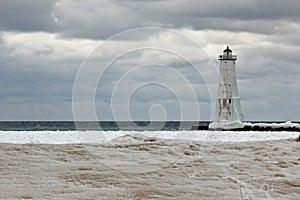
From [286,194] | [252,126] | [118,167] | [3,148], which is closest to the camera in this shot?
[286,194]

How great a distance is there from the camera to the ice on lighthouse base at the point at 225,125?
54844mm

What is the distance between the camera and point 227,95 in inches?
2253

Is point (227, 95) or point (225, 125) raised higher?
point (227, 95)

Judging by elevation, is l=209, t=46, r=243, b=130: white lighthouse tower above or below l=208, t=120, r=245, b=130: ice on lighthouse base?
above

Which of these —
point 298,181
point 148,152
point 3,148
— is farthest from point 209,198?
point 3,148

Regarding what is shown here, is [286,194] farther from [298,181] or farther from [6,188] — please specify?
[6,188]

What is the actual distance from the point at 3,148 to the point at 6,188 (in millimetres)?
4899

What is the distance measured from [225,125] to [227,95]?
10.0 ft

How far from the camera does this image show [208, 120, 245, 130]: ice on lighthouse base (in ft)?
180

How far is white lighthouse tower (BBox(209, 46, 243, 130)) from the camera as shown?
5684 centimetres

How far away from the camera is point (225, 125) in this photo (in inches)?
2240

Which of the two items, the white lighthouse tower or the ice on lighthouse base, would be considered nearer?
the ice on lighthouse base

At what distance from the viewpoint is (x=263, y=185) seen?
1241 centimetres

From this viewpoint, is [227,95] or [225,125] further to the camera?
[227,95]
